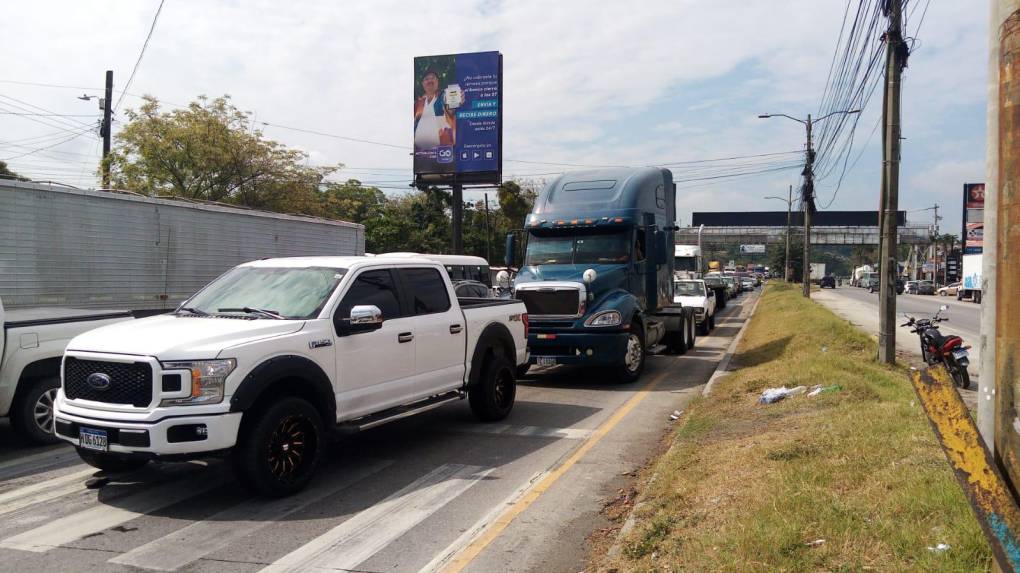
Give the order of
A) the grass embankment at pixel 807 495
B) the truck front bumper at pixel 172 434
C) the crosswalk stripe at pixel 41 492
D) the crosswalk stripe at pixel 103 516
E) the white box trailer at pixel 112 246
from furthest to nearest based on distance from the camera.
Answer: the white box trailer at pixel 112 246
the crosswalk stripe at pixel 41 492
the truck front bumper at pixel 172 434
the crosswalk stripe at pixel 103 516
the grass embankment at pixel 807 495

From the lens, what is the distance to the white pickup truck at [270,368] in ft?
18.4

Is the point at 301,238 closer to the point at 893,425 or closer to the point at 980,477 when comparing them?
the point at 893,425

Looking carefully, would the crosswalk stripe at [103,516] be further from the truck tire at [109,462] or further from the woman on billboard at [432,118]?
the woman on billboard at [432,118]

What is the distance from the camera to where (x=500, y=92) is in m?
32.1

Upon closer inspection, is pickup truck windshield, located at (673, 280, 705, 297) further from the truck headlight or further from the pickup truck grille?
the pickup truck grille

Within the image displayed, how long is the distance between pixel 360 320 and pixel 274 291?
1.04 m

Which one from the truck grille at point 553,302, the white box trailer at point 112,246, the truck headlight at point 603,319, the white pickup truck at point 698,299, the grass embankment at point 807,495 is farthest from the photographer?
the white pickup truck at point 698,299

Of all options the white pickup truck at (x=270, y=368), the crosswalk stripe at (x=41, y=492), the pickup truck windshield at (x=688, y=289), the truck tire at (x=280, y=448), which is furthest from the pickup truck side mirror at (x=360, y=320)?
the pickup truck windshield at (x=688, y=289)

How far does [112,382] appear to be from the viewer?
227 inches

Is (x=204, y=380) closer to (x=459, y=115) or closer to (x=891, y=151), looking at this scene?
(x=891, y=151)

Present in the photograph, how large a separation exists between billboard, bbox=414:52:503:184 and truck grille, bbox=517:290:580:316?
2082 cm

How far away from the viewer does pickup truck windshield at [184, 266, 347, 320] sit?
6.85 meters

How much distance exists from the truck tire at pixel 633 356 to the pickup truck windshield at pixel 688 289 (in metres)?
Answer: 9.77

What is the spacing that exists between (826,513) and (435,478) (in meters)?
3.41
